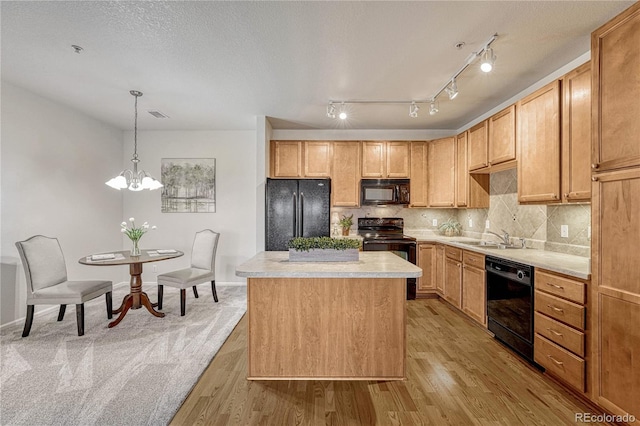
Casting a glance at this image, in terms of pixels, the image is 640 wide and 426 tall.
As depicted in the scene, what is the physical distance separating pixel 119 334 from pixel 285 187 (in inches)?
98.8

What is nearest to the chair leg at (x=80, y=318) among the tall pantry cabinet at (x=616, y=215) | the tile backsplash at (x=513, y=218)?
the tile backsplash at (x=513, y=218)

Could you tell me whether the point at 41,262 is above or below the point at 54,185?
below

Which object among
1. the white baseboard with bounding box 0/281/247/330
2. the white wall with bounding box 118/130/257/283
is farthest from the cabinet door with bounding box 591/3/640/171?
the white baseboard with bounding box 0/281/247/330

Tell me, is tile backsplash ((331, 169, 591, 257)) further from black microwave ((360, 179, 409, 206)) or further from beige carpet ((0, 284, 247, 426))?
beige carpet ((0, 284, 247, 426))

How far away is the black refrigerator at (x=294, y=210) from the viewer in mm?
4270

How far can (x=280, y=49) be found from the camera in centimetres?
255

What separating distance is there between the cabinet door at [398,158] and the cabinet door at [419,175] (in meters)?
0.08

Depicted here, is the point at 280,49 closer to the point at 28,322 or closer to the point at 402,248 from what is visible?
the point at 402,248

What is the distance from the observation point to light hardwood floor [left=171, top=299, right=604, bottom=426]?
193cm

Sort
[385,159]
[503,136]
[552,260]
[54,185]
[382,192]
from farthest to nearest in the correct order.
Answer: [385,159]
[382,192]
[54,185]
[503,136]
[552,260]

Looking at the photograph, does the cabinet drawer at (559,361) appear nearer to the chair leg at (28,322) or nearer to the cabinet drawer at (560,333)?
the cabinet drawer at (560,333)

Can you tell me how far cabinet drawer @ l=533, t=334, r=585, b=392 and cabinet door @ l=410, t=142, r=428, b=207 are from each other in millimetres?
2679

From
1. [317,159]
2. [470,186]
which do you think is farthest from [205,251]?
[470,186]

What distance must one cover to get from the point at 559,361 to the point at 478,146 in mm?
2537
